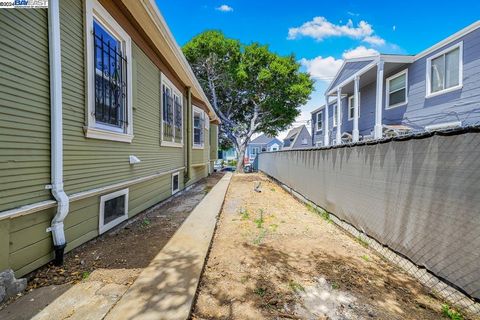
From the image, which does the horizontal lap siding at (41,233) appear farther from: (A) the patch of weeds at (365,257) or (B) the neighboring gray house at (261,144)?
(B) the neighboring gray house at (261,144)

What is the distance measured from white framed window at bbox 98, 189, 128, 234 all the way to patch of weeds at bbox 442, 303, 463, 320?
4062 millimetres

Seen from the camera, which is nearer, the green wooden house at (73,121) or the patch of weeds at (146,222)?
the green wooden house at (73,121)

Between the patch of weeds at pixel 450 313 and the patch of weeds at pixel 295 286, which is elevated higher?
the patch of weeds at pixel 450 313

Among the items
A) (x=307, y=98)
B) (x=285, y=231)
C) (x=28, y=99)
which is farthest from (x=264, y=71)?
(x=28, y=99)

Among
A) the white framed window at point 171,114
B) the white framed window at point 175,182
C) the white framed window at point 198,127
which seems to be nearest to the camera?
the white framed window at point 171,114

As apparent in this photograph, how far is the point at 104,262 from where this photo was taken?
109 inches

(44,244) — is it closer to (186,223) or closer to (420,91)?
(186,223)

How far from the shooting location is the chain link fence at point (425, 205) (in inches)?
78.2

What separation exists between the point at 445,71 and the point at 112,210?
9990 millimetres

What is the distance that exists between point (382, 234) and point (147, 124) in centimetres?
475

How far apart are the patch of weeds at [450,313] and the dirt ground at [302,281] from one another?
4 cm

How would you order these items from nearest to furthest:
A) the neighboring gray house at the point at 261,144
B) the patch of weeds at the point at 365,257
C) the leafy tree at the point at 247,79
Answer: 1. the patch of weeds at the point at 365,257
2. the leafy tree at the point at 247,79
3. the neighboring gray house at the point at 261,144

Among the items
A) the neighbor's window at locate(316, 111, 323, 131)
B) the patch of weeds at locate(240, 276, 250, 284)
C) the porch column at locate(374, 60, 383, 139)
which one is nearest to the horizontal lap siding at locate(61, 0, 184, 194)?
the patch of weeds at locate(240, 276, 250, 284)

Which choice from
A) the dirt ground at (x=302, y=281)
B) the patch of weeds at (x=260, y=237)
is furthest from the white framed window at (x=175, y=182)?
the patch of weeds at (x=260, y=237)
